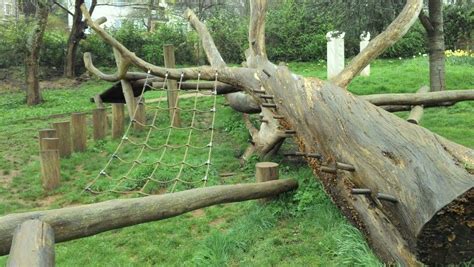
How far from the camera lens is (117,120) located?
29.4 ft

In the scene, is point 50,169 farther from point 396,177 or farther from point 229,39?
point 229,39

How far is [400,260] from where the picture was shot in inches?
122

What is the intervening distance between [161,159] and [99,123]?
8.56 ft

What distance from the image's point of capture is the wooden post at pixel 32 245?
2381mm

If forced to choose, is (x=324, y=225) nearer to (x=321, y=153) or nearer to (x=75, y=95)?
(x=321, y=153)

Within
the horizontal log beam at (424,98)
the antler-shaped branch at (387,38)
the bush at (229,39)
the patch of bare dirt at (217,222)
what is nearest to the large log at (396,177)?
the patch of bare dirt at (217,222)

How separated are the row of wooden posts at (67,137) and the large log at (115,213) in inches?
108

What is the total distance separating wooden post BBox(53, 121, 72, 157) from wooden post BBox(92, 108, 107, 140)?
3.50 feet

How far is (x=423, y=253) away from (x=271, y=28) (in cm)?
1772

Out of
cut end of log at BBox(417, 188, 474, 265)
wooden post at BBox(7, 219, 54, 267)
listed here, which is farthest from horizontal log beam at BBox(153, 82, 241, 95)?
cut end of log at BBox(417, 188, 474, 265)

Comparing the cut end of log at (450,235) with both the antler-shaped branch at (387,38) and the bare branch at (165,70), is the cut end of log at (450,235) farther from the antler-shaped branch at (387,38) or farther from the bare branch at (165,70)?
the bare branch at (165,70)

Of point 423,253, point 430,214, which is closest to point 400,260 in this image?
point 423,253

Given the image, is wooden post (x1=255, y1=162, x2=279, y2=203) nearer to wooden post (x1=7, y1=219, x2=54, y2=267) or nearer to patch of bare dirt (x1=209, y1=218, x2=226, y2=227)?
patch of bare dirt (x1=209, y1=218, x2=226, y2=227)

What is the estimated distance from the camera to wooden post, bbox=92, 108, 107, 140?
8702 millimetres
